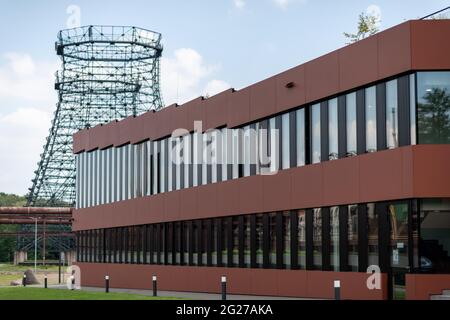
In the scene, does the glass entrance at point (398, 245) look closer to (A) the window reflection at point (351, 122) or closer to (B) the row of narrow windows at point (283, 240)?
(B) the row of narrow windows at point (283, 240)

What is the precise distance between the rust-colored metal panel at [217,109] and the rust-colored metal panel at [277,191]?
4914 millimetres

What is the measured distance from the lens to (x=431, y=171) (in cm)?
2789

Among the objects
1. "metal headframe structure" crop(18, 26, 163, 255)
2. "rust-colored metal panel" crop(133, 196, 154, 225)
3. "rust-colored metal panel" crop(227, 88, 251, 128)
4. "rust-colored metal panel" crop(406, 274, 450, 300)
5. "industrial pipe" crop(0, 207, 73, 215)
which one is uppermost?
"metal headframe structure" crop(18, 26, 163, 255)

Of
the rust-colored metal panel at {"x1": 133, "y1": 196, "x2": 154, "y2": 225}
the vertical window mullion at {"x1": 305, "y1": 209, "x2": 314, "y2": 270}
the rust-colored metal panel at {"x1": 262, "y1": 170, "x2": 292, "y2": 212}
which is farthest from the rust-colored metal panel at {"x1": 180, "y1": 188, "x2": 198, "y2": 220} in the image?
the vertical window mullion at {"x1": 305, "y1": 209, "x2": 314, "y2": 270}

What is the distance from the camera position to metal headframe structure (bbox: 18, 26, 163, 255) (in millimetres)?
118438

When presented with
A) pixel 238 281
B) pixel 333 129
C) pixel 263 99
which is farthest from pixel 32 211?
pixel 333 129

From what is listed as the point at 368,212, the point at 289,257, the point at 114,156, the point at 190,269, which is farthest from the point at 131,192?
the point at 368,212

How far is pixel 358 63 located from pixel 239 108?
9480mm

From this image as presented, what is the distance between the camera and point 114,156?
54344 mm

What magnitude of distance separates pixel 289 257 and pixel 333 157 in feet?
16.3

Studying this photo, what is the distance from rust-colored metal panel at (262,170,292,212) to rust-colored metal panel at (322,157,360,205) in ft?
8.97

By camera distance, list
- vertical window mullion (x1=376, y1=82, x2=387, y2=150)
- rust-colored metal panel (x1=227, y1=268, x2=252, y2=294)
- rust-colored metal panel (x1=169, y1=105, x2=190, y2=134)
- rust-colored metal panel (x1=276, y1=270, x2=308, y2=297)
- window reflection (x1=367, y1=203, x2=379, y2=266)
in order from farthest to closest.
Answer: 1. rust-colored metal panel (x1=169, y1=105, x2=190, y2=134)
2. rust-colored metal panel (x1=227, y1=268, x2=252, y2=294)
3. rust-colored metal panel (x1=276, y1=270, x2=308, y2=297)
4. window reflection (x1=367, y1=203, x2=379, y2=266)
5. vertical window mullion (x1=376, y1=82, x2=387, y2=150)

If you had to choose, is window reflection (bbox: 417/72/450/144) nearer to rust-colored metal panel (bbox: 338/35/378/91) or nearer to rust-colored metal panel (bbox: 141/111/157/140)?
rust-colored metal panel (bbox: 338/35/378/91)
